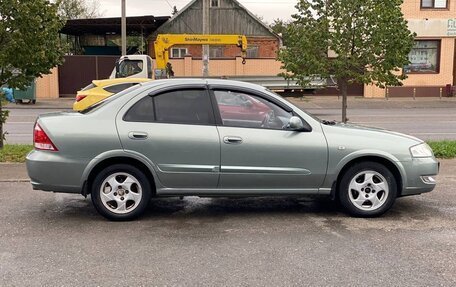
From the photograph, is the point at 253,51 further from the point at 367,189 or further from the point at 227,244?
the point at 227,244

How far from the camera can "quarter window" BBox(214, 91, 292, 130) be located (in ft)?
18.8

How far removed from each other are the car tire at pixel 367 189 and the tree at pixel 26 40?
19.0 feet

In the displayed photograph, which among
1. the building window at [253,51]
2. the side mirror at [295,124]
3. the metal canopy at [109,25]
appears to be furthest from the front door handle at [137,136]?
the building window at [253,51]

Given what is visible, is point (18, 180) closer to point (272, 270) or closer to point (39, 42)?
point (39, 42)

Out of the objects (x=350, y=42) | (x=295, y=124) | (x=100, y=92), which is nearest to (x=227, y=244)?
(x=295, y=124)

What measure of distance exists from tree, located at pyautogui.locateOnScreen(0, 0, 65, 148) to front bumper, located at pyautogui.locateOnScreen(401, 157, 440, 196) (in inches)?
247

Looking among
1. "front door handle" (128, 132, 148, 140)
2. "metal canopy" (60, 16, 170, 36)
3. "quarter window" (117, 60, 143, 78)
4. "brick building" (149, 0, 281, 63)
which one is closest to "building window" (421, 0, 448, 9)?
"brick building" (149, 0, 281, 63)

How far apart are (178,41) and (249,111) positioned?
20.5 m

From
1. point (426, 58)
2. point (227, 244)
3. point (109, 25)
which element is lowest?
point (227, 244)

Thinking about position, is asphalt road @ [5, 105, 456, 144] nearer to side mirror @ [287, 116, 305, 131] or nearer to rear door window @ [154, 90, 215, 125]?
rear door window @ [154, 90, 215, 125]

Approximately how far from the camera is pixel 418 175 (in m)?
5.76

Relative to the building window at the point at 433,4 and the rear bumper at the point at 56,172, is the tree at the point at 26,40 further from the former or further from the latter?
the building window at the point at 433,4

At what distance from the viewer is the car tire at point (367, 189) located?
574 cm

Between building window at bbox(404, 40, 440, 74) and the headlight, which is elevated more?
building window at bbox(404, 40, 440, 74)
